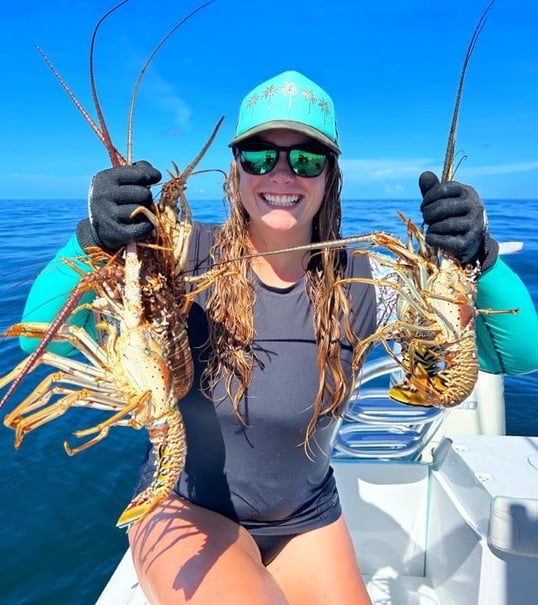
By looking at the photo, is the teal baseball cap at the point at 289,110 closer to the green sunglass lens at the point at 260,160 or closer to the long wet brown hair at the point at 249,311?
the green sunglass lens at the point at 260,160

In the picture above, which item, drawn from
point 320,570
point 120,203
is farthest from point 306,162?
point 320,570

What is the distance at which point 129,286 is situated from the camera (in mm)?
1670

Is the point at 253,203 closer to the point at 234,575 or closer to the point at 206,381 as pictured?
the point at 206,381

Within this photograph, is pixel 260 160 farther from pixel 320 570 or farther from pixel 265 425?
pixel 320 570

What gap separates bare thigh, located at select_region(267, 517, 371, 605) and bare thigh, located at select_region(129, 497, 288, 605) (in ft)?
0.69

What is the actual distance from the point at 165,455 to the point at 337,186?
1.51 m

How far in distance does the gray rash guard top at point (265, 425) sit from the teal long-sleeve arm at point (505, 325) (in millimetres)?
550

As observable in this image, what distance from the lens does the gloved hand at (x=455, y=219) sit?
1850mm

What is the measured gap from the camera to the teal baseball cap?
2002 mm

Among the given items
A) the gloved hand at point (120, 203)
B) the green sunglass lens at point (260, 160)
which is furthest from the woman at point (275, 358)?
the gloved hand at point (120, 203)

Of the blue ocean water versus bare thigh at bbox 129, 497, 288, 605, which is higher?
bare thigh at bbox 129, 497, 288, 605

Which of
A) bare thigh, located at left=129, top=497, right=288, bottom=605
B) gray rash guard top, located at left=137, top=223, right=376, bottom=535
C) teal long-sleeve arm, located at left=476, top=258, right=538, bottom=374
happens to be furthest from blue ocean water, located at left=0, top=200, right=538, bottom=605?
teal long-sleeve arm, located at left=476, top=258, right=538, bottom=374

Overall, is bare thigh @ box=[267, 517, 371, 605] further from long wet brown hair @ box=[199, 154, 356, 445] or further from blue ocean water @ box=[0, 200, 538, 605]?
blue ocean water @ box=[0, 200, 538, 605]

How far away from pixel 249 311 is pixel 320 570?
1286 millimetres
